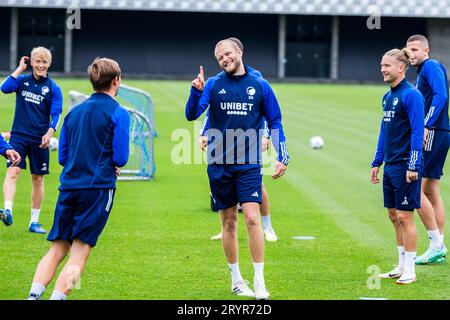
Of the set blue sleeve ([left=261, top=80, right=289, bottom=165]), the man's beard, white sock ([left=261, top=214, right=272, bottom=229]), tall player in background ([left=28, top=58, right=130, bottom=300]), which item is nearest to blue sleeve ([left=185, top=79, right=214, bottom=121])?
the man's beard

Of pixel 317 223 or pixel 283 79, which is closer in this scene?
pixel 317 223

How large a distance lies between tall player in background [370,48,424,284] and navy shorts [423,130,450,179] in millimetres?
1163

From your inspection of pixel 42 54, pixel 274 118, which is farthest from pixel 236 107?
pixel 42 54

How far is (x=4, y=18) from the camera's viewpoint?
221 feet

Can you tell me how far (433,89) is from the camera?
9828 mm

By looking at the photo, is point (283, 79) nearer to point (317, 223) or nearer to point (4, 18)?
point (4, 18)

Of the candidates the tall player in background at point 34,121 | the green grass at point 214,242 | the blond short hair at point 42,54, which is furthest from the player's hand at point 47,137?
the green grass at point 214,242

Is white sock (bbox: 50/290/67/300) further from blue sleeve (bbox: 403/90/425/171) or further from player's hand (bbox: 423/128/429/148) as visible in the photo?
player's hand (bbox: 423/128/429/148)

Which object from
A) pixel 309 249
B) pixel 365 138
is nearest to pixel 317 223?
pixel 309 249

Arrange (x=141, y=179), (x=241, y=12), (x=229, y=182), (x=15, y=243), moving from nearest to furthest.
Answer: (x=229, y=182), (x=15, y=243), (x=141, y=179), (x=241, y=12)

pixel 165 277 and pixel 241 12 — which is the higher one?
pixel 241 12

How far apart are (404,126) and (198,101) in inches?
76.1

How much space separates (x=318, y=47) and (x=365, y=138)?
44.2 meters
